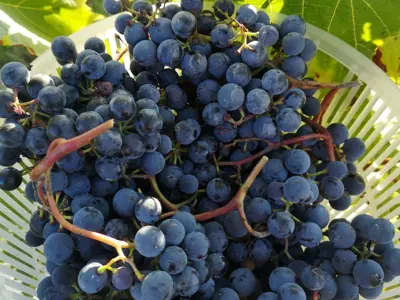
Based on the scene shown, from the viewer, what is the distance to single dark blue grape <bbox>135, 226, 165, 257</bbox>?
0.69 meters

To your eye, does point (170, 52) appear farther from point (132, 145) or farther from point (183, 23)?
point (132, 145)

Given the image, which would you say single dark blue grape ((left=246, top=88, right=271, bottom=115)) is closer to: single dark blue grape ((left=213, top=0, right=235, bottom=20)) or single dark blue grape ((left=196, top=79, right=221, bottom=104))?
single dark blue grape ((left=196, top=79, right=221, bottom=104))

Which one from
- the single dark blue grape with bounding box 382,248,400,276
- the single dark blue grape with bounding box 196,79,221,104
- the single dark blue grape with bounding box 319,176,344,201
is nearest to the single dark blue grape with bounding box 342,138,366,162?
the single dark blue grape with bounding box 319,176,344,201

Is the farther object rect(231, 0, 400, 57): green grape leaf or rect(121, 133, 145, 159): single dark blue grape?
rect(231, 0, 400, 57): green grape leaf

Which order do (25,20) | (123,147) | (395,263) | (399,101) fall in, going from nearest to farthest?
(123,147) < (395,263) < (399,101) < (25,20)

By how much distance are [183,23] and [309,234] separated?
454 mm

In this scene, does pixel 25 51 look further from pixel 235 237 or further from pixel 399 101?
pixel 399 101

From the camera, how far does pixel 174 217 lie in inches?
30.7

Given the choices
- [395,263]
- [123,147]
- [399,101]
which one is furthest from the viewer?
[399,101]

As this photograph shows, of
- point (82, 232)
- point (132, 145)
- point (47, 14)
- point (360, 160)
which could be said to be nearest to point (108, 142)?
point (132, 145)

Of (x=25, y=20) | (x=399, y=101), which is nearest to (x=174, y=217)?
(x=399, y=101)

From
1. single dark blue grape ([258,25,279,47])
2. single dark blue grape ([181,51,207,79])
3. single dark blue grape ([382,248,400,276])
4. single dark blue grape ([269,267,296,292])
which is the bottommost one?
single dark blue grape ([269,267,296,292])

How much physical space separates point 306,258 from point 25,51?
91 centimetres

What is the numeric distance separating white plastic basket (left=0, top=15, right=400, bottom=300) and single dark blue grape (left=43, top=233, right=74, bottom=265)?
35cm
